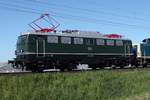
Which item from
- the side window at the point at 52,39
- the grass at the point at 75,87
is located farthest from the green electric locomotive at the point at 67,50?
the grass at the point at 75,87

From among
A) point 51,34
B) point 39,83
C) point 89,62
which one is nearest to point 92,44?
point 89,62

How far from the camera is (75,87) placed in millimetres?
18594

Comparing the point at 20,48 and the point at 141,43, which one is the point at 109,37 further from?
the point at 20,48

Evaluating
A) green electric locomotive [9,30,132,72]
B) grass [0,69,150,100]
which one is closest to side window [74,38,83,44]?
green electric locomotive [9,30,132,72]

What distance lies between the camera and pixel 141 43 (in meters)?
43.3

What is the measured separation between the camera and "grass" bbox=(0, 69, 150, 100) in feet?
52.5

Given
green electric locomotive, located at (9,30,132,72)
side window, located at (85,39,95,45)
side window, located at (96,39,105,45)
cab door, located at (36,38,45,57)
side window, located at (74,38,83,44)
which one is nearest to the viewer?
green electric locomotive, located at (9,30,132,72)

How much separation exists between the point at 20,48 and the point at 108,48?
33.7ft

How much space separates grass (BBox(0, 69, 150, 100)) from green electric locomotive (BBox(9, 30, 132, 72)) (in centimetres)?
878

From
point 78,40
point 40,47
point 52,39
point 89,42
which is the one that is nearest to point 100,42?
point 89,42

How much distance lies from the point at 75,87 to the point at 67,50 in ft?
45.2

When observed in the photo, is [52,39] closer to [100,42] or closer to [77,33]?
[77,33]

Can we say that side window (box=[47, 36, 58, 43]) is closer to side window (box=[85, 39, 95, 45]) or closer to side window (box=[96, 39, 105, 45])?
side window (box=[85, 39, 95, 45])

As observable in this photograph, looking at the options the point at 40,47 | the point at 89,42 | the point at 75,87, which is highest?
the point at 89,42
